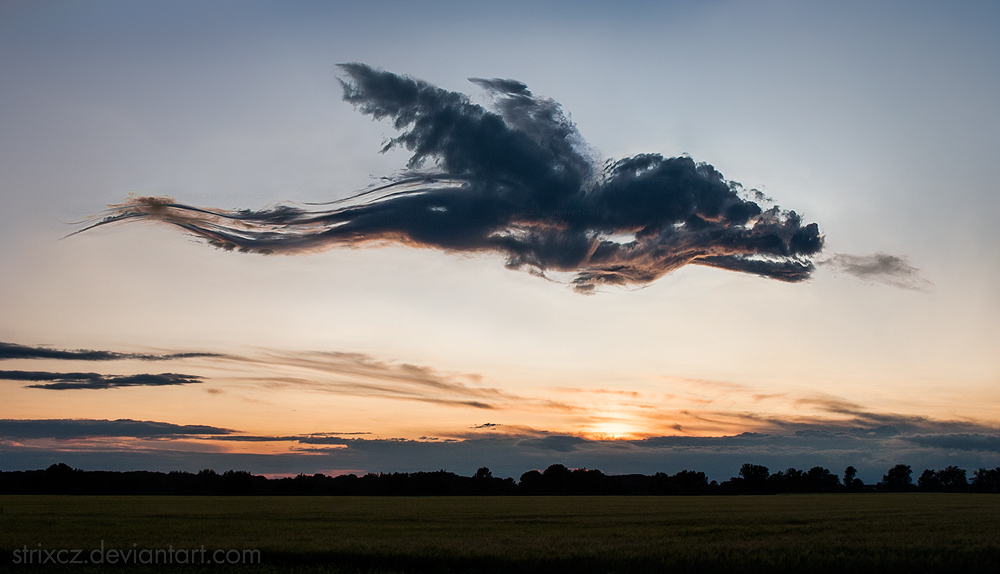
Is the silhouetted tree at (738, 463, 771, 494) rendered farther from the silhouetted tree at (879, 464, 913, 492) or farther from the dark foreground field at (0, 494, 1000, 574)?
the dark foreground field at (0, 494, 1000, 574)

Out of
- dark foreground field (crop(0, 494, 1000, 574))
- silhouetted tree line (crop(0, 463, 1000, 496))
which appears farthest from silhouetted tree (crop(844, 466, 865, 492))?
dark foreground field (crop(0, 494, 1000, 574))

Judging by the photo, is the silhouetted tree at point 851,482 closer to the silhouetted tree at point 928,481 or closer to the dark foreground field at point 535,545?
the silhouetted tree at point 928,481

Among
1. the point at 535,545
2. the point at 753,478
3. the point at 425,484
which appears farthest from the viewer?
the point at 753,478

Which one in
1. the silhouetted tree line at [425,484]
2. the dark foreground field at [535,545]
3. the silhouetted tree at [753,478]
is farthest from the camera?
the silhouetted tree at [753,478]

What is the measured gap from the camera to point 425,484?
113500mm

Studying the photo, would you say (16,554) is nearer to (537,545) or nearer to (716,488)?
(537,545)

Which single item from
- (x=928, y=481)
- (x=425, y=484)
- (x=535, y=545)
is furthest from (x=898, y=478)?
(x=535, y=545)

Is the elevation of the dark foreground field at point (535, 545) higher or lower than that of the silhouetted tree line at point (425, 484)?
higher

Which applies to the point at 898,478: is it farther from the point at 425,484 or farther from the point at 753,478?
the point at 425,484

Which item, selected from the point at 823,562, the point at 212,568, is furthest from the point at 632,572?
the point at 212,568

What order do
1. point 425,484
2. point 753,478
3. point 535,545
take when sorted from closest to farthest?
1. point 535,545
2. point 425,484
3. point 753,478

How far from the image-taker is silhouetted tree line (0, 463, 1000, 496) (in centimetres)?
9600

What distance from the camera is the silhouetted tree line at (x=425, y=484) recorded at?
9600 centimetres

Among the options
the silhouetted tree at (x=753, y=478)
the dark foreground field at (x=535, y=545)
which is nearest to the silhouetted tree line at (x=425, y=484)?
the silhouetted tree at (x=753, y=478)
